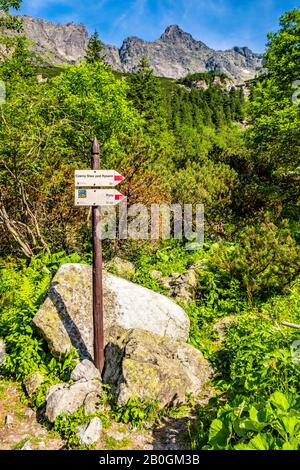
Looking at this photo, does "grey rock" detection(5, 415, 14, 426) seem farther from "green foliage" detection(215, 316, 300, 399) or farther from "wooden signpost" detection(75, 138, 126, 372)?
"green foliage" detection(215, 316, 300, 399)

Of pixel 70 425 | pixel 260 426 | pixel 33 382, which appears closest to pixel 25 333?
pixel 33 382

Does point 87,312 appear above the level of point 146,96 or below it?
below

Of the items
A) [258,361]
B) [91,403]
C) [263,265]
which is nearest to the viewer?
[91,403]

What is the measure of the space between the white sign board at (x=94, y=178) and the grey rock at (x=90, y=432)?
2.93 metres

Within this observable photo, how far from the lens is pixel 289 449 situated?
252cm

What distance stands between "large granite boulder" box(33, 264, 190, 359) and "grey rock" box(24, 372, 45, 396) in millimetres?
386

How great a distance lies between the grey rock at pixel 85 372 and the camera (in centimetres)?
472

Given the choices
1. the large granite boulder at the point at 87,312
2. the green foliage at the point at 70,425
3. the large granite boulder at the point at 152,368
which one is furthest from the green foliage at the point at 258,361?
the green foliage at the point at 70,425

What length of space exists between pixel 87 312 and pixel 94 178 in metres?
2.21

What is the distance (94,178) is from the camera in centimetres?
483

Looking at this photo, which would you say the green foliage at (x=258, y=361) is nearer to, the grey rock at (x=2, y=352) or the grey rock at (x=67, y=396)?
the grey rock at (x=67, y=396)

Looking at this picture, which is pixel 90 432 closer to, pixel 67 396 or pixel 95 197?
pixel 67 396
